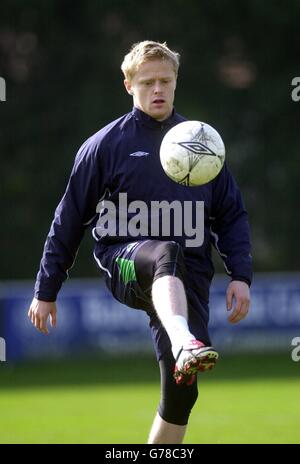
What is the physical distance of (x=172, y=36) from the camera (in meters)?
21.8

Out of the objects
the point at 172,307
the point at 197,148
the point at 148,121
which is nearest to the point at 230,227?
the point at 197,148

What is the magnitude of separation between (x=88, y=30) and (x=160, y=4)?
1.48 metres

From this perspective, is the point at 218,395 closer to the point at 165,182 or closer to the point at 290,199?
the point at 165,182

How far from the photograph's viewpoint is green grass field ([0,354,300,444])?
888 centimetres

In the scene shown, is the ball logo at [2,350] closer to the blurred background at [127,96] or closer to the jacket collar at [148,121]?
the blurred background at [127,96]

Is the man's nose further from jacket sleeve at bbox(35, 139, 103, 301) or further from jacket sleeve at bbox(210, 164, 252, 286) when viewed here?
jacket sleeve at bbox(210, 164, 252, 286)

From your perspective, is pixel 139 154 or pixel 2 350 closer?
pixel 139 154

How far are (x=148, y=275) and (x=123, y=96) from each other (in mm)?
16015

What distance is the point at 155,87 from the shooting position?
6113 millimetres

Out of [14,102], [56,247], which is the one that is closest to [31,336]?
[14,102]

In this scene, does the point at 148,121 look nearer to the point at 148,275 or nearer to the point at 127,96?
the point at 148,275

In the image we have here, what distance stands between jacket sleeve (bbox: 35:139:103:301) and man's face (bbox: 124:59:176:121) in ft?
1.20

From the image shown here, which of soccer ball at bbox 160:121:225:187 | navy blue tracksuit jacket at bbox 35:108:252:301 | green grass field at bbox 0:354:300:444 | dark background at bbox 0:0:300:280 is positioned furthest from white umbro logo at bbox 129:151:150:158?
dark background at bbox 0:0:300:280

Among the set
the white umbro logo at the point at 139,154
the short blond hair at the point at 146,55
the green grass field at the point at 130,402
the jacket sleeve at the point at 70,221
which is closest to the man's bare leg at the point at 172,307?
the jacket sleeve at the point at 70,221
